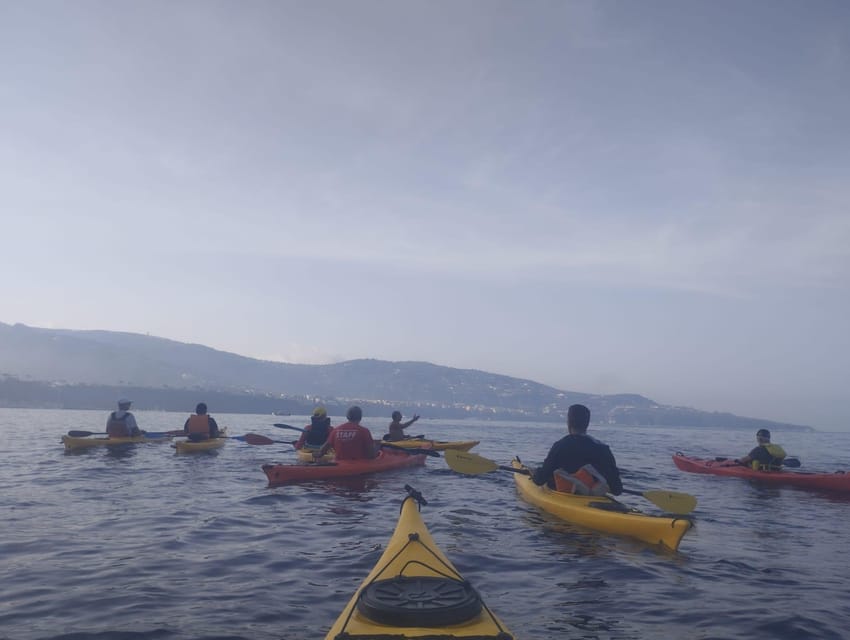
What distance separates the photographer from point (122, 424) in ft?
75.8

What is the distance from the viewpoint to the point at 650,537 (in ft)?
31.0

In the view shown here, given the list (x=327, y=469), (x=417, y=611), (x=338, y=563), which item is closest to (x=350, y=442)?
(x=327, y=469)

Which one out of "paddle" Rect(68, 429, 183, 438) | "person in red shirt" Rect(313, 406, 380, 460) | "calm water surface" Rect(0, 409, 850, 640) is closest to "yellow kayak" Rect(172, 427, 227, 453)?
"paddle" Rect(68, 429, 183, 438)

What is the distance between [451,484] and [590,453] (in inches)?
309

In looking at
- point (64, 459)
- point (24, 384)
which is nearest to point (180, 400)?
point (24, 384)

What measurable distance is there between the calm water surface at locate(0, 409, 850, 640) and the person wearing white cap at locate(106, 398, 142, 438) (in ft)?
23.6

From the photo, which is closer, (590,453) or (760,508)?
(590,453)

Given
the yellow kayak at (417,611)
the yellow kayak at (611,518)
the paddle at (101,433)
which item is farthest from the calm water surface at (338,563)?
the paddle at (101,433)

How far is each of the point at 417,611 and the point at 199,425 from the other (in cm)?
2171

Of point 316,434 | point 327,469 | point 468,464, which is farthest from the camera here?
point 316,434

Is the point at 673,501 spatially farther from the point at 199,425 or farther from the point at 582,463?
the point at 199,425

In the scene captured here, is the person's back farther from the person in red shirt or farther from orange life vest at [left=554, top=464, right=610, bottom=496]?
orange life vest at [left=554, top=464, right=610, bottom=496]

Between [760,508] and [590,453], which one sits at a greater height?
[590,453]

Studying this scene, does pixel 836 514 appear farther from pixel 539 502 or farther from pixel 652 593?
pixel 652 593
